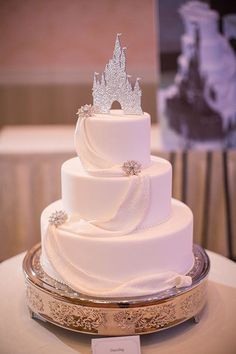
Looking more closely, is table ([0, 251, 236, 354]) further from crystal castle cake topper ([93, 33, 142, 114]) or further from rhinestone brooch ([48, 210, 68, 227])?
crystal castle cake topper ([93, 33, 142, 114])

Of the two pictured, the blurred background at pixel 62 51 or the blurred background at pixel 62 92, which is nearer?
the blurred background at pixel 62 92

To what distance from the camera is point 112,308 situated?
1.52 metres

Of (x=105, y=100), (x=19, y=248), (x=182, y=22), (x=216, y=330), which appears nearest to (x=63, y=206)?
(x=105, y=100)

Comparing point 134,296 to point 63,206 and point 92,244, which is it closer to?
point 92,244

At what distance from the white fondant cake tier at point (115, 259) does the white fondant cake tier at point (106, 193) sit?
0.05 m

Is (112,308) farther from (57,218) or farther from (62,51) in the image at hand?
(62,51)

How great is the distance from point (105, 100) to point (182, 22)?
1618 millimetres

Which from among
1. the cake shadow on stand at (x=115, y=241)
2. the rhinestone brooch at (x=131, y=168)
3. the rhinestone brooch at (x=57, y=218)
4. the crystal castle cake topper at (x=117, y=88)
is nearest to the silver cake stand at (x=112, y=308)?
the cake shadow on stand at (x=115, y=241)

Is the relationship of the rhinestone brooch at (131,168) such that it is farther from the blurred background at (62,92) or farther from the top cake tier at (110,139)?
the blurred background at (62,92)

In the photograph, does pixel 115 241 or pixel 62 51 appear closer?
pixel 115 241

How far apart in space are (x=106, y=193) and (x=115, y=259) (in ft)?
0.74

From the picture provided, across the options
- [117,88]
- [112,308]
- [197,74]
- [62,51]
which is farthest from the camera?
[62,51]

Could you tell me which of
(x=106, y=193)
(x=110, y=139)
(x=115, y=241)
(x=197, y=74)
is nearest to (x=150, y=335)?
(x=115, y=241)

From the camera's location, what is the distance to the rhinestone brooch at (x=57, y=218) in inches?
66.5
